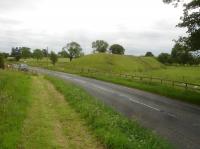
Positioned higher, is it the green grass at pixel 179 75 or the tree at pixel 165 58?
the tree at pixel 165 58

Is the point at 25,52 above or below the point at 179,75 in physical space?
above

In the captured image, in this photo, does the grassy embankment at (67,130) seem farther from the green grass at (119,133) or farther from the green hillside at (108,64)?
the green hillside at (108,64)

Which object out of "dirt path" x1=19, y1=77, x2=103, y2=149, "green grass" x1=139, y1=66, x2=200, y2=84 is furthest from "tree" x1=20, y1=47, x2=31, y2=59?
"dirt path" x1=19, y1=77, x2=103, y2=149

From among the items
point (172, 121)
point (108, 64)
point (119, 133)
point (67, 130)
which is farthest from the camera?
point (108, 64)

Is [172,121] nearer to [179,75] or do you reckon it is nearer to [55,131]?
[55,131]

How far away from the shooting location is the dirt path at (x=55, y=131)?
1015 centimetres

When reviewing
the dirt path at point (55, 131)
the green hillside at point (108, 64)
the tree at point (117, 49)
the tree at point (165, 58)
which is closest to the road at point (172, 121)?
the dirt path at point (55, 131)

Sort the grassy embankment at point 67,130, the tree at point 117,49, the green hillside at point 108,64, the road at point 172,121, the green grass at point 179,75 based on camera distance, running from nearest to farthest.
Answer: the grassy embankment at point 67,130, the road at point 172,121, the green grass at point 179,75, the green hillside at point 108,64, the tree at point 117,49

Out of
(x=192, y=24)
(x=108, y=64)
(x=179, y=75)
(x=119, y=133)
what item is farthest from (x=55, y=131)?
(x=108, y=64)

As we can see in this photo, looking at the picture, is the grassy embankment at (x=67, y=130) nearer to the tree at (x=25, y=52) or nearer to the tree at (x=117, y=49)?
the tree at (x=117, y=49)

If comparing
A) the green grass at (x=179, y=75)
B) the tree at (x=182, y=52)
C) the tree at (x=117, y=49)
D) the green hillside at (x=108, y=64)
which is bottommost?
the green grass at (x=179, y=75)

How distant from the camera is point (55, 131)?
471 inches

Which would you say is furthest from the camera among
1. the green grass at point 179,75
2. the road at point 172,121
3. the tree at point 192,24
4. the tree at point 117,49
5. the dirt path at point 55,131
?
the tree at point 117,49

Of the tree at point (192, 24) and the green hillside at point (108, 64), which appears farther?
the green hillside at point (108, 64)
